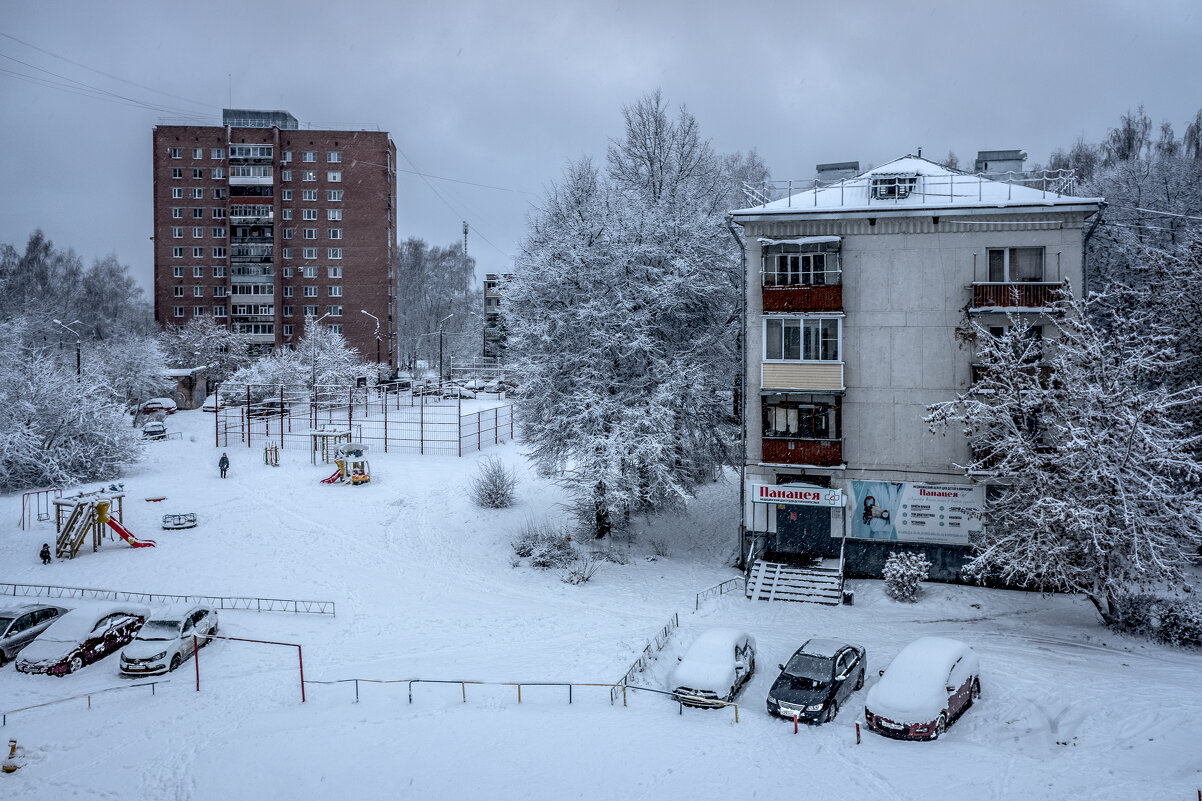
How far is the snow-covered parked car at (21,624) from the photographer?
64.0 feet

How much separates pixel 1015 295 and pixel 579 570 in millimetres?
16166

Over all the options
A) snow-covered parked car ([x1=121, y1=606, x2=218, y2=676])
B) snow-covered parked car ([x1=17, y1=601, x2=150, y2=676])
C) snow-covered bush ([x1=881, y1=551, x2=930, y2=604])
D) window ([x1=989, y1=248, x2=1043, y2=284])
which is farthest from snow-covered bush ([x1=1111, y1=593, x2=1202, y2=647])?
snow-covered parked car ([x1=17, y1=601, x2=150, y2=676])

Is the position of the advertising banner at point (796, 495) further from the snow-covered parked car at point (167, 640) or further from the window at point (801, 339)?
the snow-covered parked car at point (167, 640)

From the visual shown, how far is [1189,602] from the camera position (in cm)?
2155

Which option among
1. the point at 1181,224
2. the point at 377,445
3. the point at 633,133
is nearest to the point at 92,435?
the point at 377,445

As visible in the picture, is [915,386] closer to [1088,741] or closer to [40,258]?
[1088,741]

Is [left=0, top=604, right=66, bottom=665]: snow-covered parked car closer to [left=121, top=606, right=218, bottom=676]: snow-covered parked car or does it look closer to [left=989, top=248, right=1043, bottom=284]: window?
[left=121, top=606, right=218, bottom=676]: snow-covered parked car

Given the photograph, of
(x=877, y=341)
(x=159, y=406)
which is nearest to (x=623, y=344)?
(x=877, y=341)

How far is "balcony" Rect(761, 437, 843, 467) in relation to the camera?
25797 millimetres

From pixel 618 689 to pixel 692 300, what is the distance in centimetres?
1555

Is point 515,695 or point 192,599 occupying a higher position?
point 192,599

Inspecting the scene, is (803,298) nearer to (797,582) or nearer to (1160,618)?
(797,582)

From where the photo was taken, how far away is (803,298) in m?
26.0

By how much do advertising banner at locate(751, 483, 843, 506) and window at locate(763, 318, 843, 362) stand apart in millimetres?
4234
